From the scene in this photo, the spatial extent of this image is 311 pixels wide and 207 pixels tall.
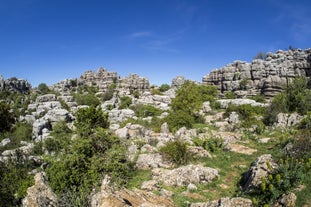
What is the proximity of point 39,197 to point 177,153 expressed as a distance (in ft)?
28.5

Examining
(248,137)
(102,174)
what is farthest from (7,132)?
(248,137)

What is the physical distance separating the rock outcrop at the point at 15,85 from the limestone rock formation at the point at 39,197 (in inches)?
3031

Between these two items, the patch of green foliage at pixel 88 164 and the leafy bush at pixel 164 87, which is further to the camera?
the leafy bush at pixel 164 87

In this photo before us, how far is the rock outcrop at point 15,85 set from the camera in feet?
242

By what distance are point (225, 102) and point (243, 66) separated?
30279 mm

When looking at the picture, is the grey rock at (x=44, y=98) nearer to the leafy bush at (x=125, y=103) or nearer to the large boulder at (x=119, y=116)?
the leafy bush at (x=125, y=103)

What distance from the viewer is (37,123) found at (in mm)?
29328

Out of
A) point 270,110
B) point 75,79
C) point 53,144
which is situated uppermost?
point 75,79

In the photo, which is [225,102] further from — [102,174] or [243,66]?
[102,174]

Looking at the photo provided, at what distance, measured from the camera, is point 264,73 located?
6500cm

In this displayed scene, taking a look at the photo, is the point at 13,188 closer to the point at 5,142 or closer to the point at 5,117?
the point at 5,142

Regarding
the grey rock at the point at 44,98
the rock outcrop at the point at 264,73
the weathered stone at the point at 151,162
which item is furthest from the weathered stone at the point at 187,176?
the rock outcrop at the point at 264,73

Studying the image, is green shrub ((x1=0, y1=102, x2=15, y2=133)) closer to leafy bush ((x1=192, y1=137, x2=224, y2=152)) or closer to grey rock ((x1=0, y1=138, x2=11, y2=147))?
grey rock ((x1=0, y1=138, x2=11, y2=147))

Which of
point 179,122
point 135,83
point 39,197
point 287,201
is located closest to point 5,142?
point 179,122
